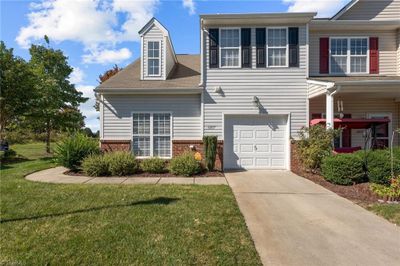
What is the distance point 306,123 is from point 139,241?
31.3 ft

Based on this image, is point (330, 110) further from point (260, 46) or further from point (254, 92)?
point (260, 46)

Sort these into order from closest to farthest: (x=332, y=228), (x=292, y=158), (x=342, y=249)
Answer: (x=342, y=249) → (x=332, y=228) → (x=292, y=158)

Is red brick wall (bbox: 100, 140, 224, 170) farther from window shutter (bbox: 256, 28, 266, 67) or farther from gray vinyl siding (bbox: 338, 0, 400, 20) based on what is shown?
gray vinyl siding (bbox: 338, 0, 400, 20)

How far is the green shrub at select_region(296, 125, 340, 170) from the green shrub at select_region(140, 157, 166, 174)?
5.40 m

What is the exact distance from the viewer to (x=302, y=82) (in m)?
11.9

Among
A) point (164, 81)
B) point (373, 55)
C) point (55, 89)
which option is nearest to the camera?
point (373, 55)

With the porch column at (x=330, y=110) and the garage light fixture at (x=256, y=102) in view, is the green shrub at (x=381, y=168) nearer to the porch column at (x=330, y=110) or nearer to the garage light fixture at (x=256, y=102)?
the porch column at (x=330, y=110)

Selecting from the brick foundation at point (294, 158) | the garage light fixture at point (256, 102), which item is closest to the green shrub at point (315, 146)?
the brick foundation at point (294, 158)

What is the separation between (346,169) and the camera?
8664 mm

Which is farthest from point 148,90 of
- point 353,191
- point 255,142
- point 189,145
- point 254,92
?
point 353,191

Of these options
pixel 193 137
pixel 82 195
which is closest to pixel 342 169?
pixel 193 137

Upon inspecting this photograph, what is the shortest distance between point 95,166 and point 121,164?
2.99 ft

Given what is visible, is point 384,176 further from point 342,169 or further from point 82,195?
point 82,195

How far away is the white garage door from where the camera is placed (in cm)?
1209
